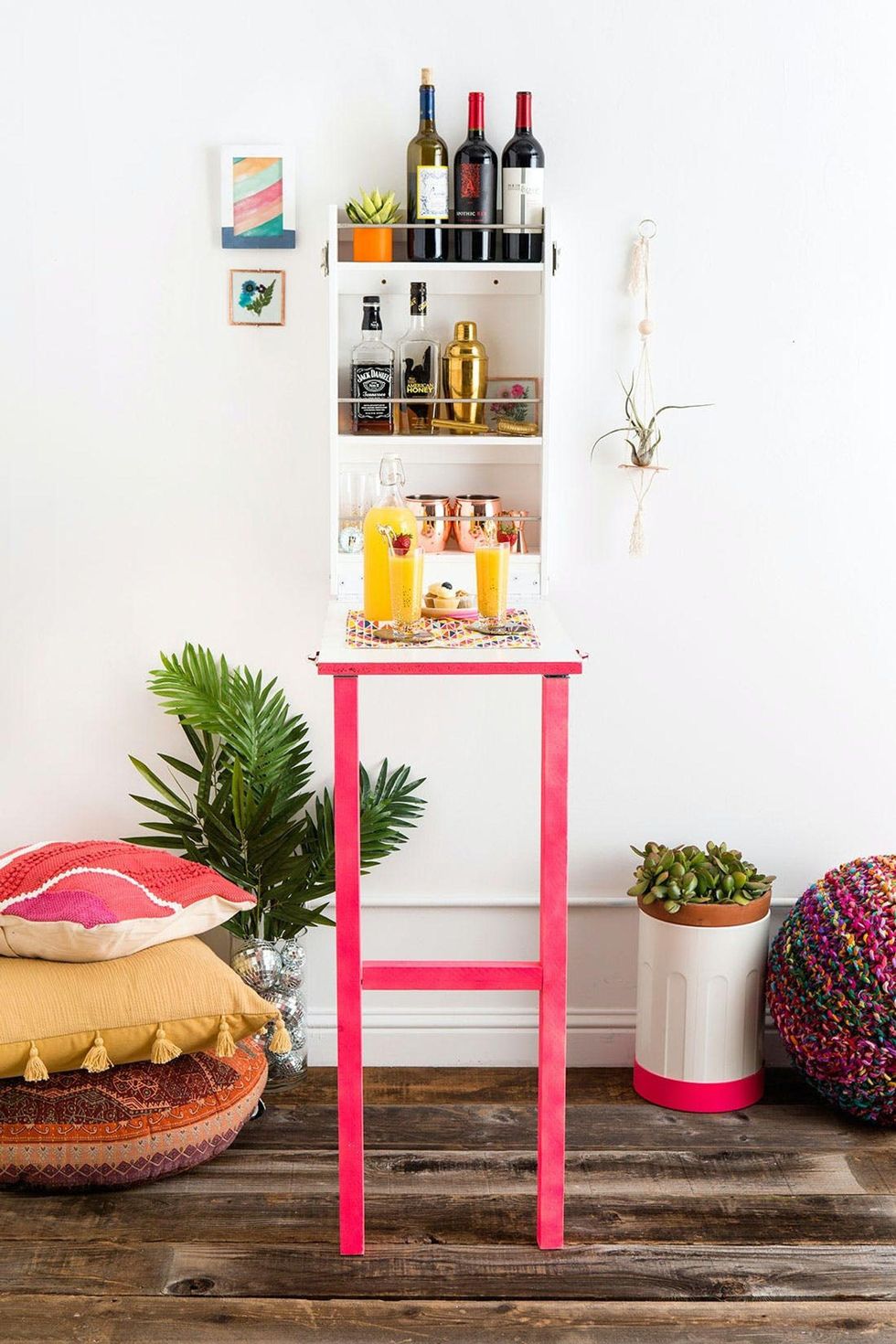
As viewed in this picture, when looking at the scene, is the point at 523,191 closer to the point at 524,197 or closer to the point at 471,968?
the point at 524,197

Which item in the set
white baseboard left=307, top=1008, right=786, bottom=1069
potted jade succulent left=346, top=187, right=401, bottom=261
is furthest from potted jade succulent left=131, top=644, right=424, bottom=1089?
potted jade succulent left=346, top=187, right=401, bottom=261

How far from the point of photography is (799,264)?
280 cm

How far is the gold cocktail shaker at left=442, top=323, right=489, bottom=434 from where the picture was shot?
2.70m

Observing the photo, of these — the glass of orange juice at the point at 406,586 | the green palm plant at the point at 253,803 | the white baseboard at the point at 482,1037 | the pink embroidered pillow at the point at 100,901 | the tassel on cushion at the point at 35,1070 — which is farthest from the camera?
the white baseboard at the point at 482,1037

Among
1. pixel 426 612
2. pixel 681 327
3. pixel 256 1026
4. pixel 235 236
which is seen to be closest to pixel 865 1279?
pixel 256 1026

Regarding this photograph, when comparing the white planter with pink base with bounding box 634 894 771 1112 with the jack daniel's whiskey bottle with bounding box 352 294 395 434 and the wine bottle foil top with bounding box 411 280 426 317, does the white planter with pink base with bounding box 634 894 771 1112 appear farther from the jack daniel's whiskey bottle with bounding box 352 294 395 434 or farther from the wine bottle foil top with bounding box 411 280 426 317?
the wine bottle foil top with bounding box 411 280 426 317

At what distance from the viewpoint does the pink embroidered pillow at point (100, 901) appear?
2.42 metres

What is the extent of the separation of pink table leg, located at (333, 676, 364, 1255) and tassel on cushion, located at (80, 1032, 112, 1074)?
1.50ft

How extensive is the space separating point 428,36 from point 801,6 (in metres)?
0.78

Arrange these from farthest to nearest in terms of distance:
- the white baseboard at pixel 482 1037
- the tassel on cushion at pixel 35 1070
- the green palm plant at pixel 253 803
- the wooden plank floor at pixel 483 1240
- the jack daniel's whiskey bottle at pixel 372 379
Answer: the white baseboard at pixel 482 1037 → the green palm plant at pixel 253 803 → the jack daniel's whiskey bottle at pixel 372 379 → the tassel on cushion at pixel 35 1070 → the wooden plank floor at pixel 483 1240

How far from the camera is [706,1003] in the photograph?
2.76m

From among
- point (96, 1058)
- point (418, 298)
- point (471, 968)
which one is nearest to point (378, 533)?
point (418, 298)

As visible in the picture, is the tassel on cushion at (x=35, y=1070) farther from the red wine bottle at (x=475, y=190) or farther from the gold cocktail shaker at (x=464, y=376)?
the red wine bottle at (x=475, y=190)

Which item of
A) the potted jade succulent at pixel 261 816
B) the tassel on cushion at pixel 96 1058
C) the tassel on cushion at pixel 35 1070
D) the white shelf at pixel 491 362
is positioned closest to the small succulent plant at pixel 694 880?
the potted jade succulent at pixel 261 816
